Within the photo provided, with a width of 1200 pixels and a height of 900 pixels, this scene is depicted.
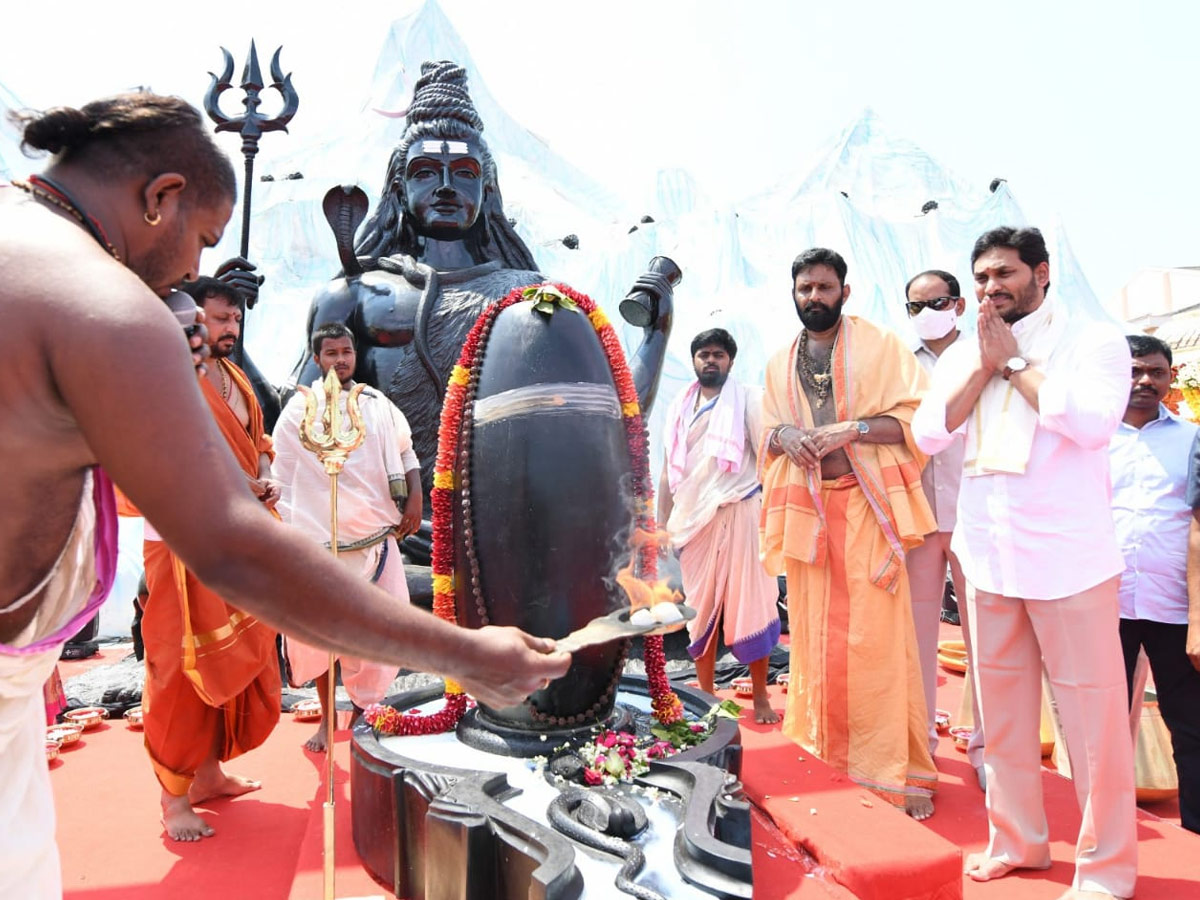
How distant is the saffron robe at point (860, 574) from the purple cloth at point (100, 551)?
294cm

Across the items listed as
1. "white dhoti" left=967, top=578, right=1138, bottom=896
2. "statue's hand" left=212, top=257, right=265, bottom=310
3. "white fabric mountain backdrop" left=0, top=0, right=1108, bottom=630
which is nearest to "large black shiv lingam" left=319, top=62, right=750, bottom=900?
"white dhoti" left=967, top=578, right=1138, bottom=896

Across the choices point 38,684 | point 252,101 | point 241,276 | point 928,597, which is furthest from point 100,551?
point 252,101

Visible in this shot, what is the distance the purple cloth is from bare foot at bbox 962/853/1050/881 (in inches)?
107

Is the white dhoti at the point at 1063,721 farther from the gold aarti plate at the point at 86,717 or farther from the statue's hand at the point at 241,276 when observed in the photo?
the gold aarti plate at the point at 86,717

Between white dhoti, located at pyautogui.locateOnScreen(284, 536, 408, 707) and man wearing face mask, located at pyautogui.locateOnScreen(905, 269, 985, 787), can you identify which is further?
man wearing face mask, located at pyautogui.locateOnScreen(905, 269, 985, 787)

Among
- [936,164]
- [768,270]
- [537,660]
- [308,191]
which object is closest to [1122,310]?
[936,164]

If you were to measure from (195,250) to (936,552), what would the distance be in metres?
3.64

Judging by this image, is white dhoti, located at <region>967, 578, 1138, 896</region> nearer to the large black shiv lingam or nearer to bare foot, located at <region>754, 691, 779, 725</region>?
the large black shiv lingam

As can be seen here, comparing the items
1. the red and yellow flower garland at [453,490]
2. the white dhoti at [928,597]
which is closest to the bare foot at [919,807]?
the white dhoti at [928,597]

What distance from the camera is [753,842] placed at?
8.59 ft

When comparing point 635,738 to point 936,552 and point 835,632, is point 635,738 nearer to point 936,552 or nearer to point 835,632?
point 835,632

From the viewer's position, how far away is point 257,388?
17.9ft

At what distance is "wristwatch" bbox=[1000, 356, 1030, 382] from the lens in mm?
2861

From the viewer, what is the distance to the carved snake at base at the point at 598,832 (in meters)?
1.90
